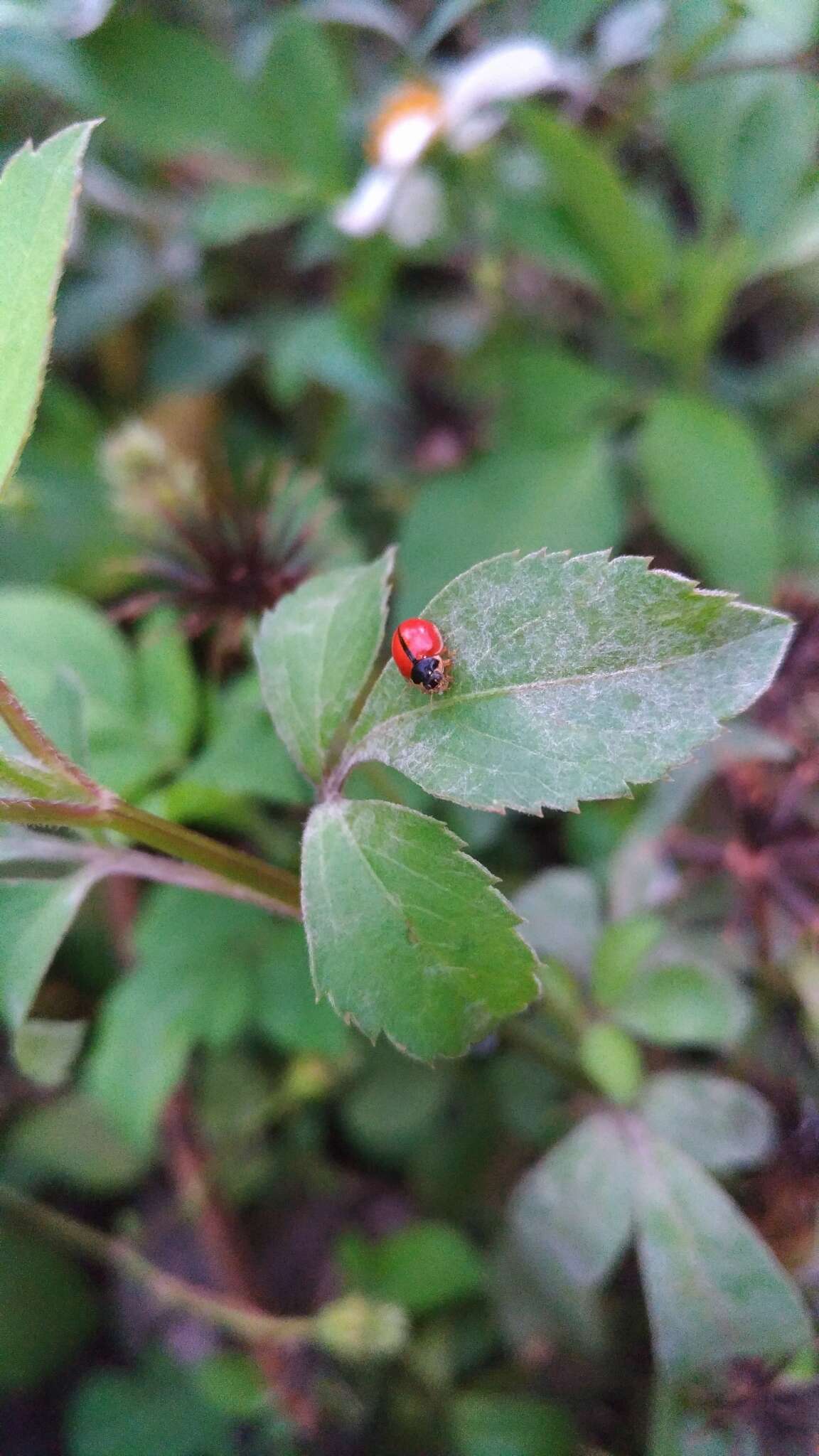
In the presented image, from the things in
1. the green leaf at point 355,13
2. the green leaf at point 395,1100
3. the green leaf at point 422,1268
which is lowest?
the green leaf at point 422,1268

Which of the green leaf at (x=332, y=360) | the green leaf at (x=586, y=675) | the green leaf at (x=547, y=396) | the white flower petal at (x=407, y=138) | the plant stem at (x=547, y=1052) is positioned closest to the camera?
the green leaf at (x=586, y=675)

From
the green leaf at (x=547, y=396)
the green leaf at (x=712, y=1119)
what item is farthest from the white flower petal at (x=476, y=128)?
the green leaf at (x=712, y=1119)

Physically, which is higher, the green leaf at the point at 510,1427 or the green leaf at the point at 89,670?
the green leaf at the point at 89,670

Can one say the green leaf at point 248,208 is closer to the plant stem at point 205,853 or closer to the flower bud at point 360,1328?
the plant stem at point 205,853

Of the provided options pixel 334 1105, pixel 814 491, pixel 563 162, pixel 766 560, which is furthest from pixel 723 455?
pixel 334 1105

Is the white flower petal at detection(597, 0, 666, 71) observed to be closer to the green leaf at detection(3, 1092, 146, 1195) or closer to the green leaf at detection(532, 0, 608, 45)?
the green leaf at detection(532, 0, 608, 45)

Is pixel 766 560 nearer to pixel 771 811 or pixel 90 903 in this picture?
pixel 771 811
